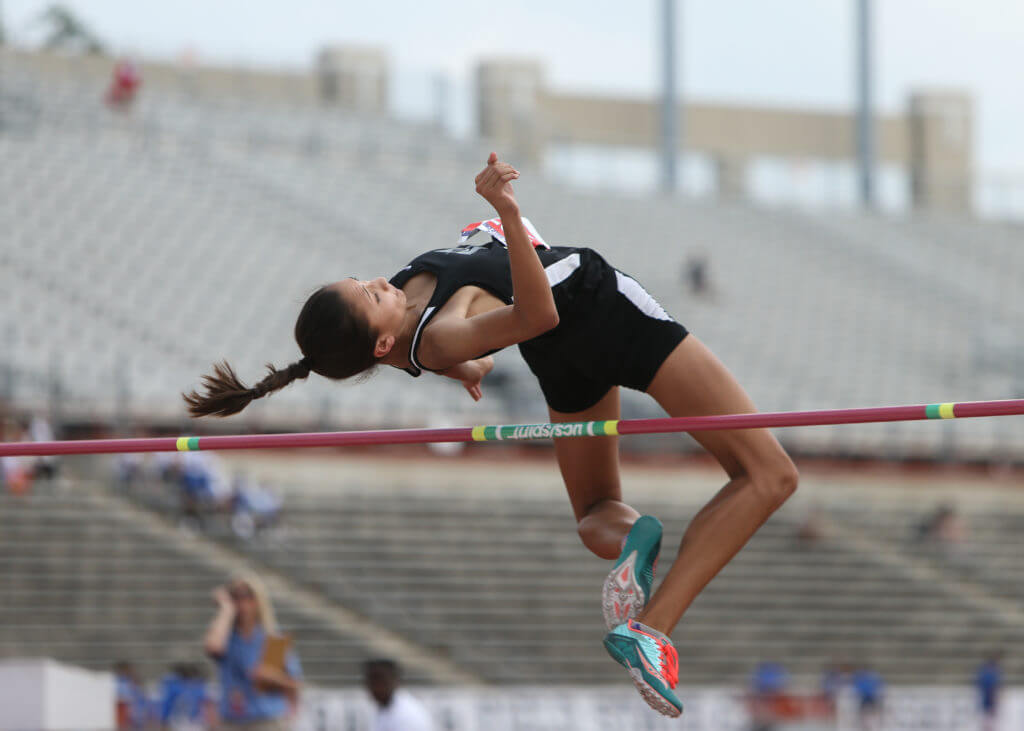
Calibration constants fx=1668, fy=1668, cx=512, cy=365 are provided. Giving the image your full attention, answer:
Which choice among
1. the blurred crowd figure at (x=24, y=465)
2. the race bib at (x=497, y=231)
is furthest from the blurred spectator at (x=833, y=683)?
the race bib at (x=497, y=231)

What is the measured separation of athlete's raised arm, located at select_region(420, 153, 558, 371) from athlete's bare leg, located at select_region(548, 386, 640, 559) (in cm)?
73

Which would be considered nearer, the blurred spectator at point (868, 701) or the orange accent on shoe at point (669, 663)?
the orange accent on shoe at point (669, 663)

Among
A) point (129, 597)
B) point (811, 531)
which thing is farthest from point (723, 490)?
point (811, 531)

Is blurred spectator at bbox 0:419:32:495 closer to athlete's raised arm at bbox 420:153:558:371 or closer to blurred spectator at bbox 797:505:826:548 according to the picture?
blurred spectator at bbox 797:505:826:548

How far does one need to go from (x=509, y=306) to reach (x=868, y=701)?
9.29m

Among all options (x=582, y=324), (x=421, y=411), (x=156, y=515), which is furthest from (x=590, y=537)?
(x=421, y=411)

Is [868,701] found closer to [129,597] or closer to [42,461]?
[129,597]

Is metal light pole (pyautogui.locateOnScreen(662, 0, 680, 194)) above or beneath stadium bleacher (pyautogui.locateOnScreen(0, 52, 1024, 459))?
above

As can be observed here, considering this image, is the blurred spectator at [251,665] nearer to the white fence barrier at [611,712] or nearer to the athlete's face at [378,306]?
the white fence barrier at [611,712]

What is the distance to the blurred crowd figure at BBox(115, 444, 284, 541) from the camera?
1466cm

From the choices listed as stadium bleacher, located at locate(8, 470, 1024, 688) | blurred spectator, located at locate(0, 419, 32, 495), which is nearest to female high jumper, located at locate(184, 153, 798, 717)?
stadium bleacher, located at locate(8, 470, 1024, 688)

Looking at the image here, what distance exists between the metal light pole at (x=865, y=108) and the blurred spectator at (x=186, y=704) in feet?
61.0

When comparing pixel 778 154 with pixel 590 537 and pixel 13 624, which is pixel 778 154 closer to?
pixel 13 624

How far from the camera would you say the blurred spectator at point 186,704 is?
10.2m
